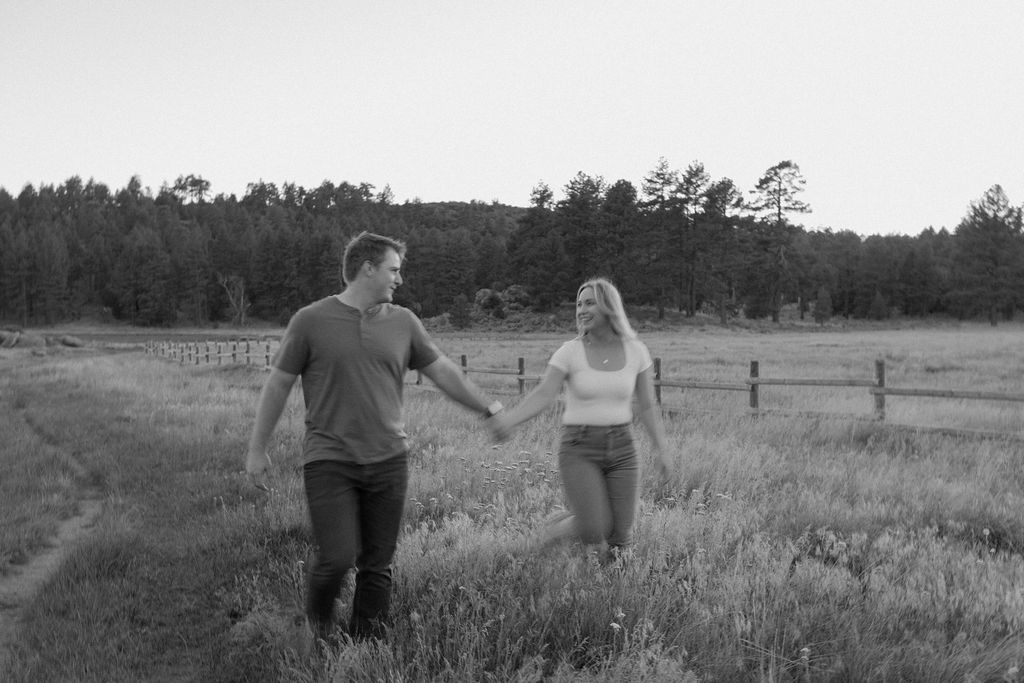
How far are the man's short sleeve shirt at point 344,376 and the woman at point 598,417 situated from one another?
874mm

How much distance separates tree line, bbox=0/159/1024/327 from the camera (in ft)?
224

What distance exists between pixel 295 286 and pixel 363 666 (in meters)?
93.0

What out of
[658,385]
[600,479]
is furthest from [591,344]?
[658,385]

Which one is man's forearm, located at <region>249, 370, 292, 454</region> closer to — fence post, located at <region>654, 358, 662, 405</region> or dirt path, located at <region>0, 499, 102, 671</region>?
dirt path, located at <region>0, 499, 102, 671</region>

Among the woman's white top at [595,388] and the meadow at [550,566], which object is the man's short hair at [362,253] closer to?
the woman's white top at [595,388]

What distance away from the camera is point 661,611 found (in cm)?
379

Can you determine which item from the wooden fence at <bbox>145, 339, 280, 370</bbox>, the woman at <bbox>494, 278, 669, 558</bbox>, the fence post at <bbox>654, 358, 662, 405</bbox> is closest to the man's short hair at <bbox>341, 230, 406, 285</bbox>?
the woman at <bbox>494, 278, 669, 558</bbox>

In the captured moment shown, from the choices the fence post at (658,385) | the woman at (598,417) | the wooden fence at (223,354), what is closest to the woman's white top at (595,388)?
the woman at (598,417)

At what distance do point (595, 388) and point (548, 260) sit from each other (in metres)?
64.1

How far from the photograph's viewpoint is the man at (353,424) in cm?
367

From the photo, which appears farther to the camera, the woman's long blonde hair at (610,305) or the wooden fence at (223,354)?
the wooden fence at (223,354)

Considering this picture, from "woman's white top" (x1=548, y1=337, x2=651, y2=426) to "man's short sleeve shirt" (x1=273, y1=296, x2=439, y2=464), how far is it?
1124mm

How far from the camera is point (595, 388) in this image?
4582 mm

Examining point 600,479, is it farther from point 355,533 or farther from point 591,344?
point 355,533
